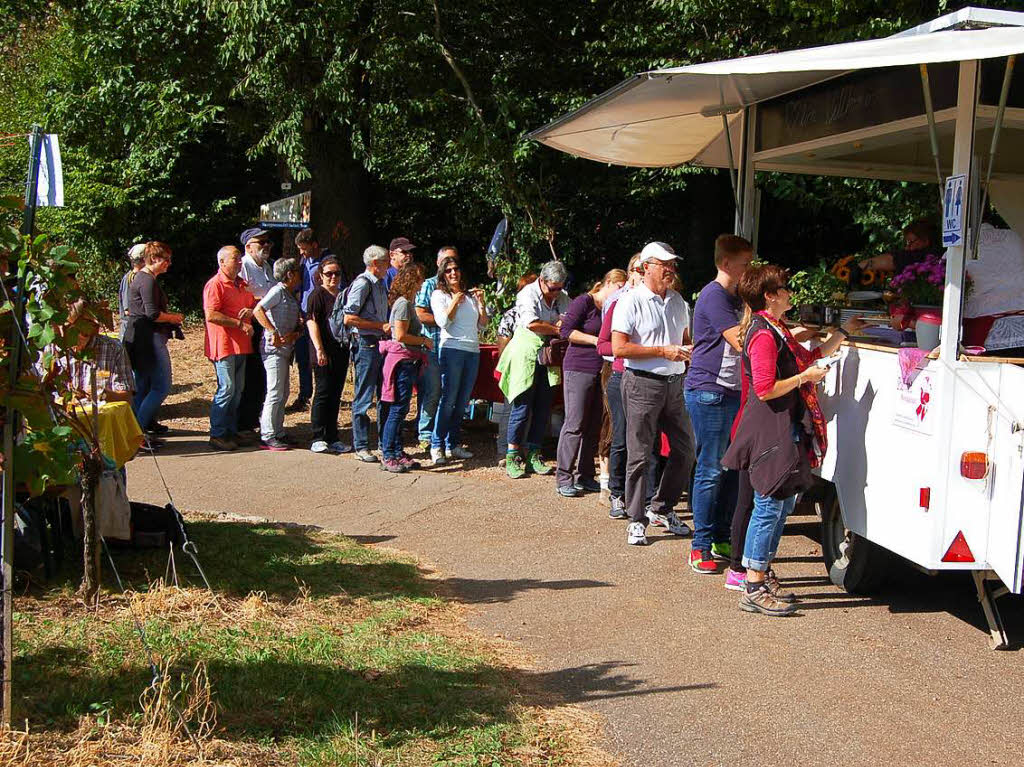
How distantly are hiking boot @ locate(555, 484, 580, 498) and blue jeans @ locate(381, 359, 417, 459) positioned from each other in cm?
149

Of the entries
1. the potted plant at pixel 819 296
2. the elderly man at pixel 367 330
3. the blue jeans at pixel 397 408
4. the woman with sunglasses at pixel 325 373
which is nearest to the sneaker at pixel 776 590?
the potted plant at pixel 819 296

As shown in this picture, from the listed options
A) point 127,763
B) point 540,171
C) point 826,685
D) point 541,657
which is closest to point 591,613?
point 541,657

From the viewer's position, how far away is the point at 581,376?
347 inches

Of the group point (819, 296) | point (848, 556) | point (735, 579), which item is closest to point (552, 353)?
point (819, 296)

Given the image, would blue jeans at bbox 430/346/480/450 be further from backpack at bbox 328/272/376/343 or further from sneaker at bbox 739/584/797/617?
sneaker at bbox 739/584/797/617

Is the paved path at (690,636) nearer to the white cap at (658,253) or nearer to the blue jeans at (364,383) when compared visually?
the blue jeans at (364,383)

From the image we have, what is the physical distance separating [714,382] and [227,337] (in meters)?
5.17

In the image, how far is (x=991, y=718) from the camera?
4.73 m

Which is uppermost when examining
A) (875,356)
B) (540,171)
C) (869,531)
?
(540,171)

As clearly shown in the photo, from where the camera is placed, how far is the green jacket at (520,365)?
9.54 m

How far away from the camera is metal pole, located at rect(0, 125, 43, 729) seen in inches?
158

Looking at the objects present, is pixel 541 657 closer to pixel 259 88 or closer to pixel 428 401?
pixel 428 401

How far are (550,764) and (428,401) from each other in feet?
21.2

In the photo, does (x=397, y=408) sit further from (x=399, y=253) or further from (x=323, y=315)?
(x=399, y=253)
